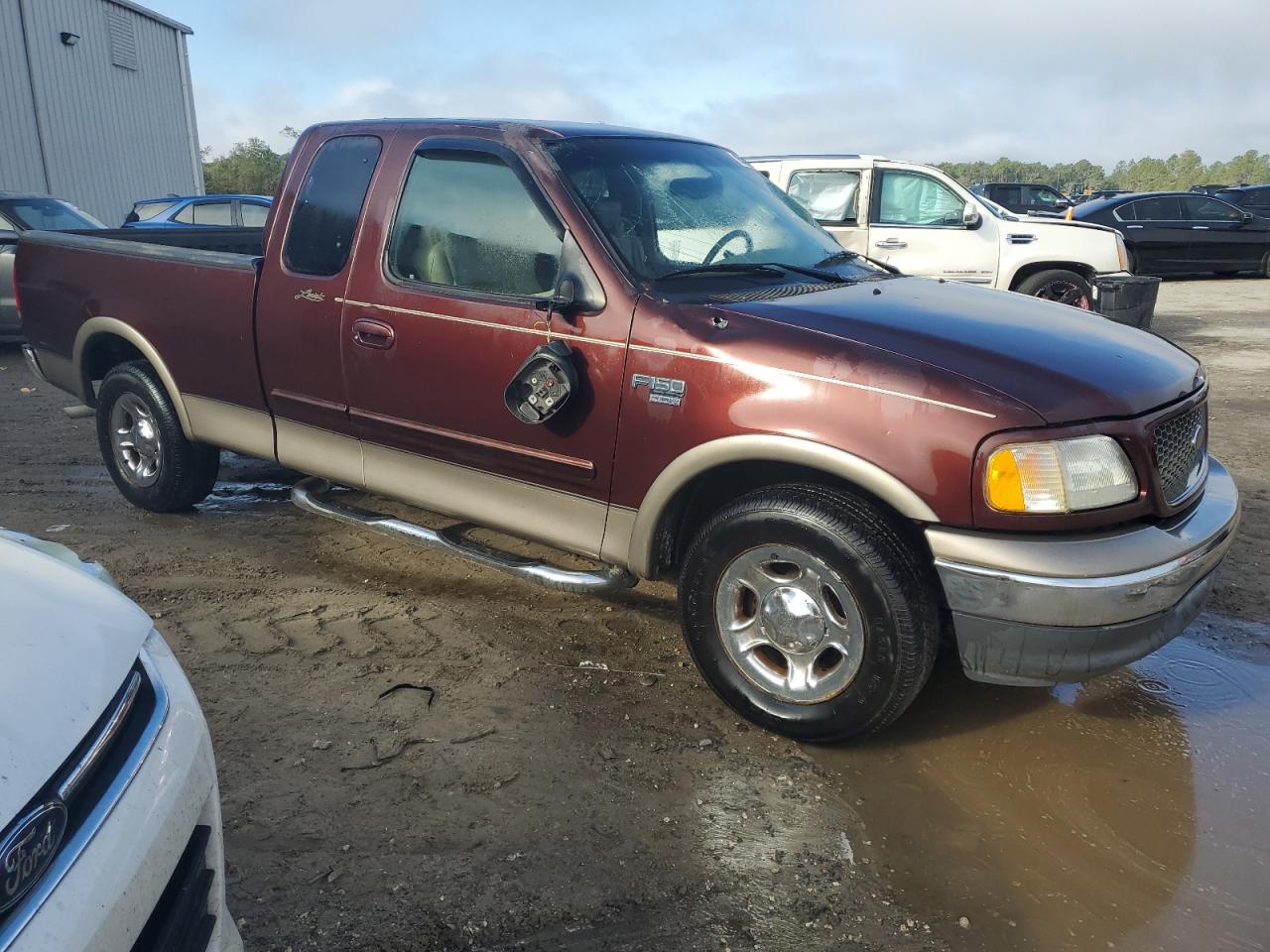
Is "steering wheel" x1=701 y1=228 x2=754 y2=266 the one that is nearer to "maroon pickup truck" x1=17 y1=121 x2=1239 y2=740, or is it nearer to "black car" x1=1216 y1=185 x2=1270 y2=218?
"maroon pickup truck" x1=17 y1=121 x2=1239 y2=740

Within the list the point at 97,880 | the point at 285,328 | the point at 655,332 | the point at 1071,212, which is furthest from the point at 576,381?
the point at 1071,212

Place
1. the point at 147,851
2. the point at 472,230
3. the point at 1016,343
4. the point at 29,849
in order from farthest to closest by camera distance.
Result: the point at 472,230 → the point at 1016,343 → the point at 147,851 → the point at 29,849

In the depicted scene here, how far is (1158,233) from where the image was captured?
17609mm

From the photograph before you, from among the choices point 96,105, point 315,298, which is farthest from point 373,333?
point 96,105

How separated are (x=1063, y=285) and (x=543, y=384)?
8.20 m

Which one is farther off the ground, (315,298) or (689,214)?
(689,214)

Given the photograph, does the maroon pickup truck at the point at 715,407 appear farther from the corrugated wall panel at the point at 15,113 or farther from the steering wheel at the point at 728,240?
the corrugated wall panel at the point at 15,113

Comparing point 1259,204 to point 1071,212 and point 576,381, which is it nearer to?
point 1071,212

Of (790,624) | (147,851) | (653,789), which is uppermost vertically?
(147,851)

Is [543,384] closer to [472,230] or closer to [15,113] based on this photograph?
[472,230]

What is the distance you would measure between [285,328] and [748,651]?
2363 millimetres

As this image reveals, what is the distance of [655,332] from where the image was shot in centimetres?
323

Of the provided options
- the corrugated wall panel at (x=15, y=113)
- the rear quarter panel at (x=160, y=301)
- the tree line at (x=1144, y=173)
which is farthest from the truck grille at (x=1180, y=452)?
the tree line at (x=1144, y=173)

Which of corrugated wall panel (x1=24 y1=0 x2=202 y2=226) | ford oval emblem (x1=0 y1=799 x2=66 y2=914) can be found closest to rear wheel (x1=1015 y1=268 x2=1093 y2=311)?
ford oval emblem (x1=0 y1=799 x2=66 y2=914)
